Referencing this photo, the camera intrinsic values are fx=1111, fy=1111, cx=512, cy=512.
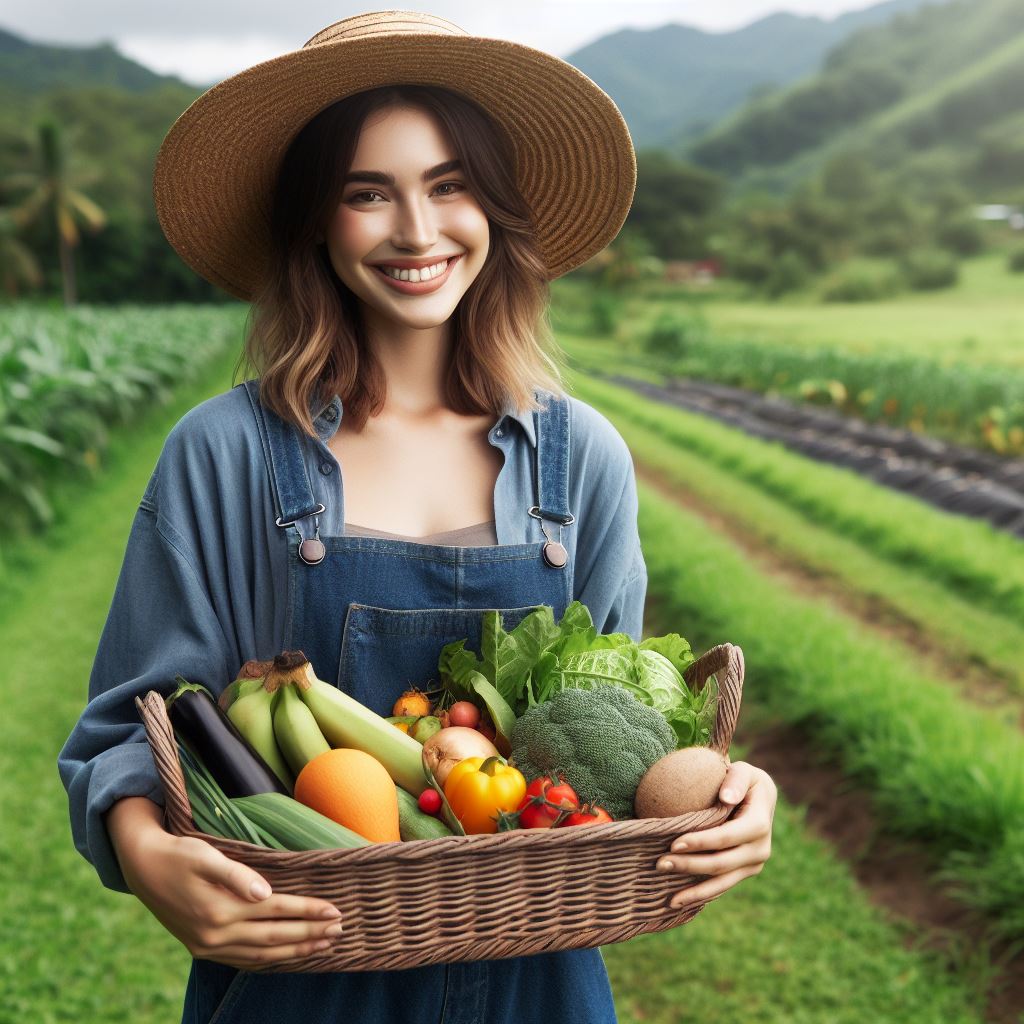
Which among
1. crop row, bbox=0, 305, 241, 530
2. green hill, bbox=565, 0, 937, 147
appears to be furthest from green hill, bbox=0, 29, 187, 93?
crop row, bbox=0, 305, 241, 530

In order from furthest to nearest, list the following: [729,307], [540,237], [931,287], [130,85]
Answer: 1. [130,85]
2. [729,307]
3. [931,287]
4. [540,237]

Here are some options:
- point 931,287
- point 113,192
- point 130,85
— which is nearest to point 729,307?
point 931,287

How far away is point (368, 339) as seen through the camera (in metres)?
1.78

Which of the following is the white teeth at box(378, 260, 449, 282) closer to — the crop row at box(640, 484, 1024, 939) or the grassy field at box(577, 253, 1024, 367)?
the crop row at box(640, 484, 1024, 939)

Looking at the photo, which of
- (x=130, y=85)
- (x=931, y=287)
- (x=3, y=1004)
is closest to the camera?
(x=3, y=1004)

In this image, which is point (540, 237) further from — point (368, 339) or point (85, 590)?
point (85, 590)

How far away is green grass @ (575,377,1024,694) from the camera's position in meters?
5.68

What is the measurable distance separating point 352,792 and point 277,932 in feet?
0.54

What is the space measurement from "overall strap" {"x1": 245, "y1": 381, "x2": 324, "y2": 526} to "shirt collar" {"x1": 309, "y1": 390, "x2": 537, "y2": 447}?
1.9 inches

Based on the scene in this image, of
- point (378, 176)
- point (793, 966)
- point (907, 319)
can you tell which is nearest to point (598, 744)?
point (378, 176)

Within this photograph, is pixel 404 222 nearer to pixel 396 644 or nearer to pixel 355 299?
pixel 355 299

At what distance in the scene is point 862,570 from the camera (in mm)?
7113

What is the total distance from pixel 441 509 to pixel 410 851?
0.65 metres

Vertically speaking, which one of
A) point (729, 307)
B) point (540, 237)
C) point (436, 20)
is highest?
point (436, 20)
